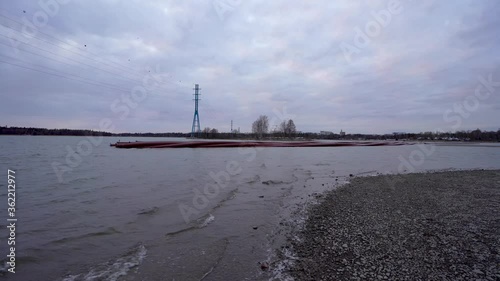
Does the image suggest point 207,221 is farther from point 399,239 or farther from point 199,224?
point 399,239

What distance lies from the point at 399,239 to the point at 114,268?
5922 millimetres

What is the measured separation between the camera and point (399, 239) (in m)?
6.11

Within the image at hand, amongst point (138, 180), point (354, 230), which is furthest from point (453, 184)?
point (138, 180)

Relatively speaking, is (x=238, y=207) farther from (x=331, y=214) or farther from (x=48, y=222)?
(x=48, y=222)

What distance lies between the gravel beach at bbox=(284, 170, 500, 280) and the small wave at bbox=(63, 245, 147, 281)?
2.95 m

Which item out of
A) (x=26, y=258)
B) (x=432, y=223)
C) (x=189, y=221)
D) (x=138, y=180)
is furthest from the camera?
(x=138, y=180)

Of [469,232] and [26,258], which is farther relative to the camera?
[469,232]

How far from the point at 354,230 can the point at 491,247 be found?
2626 millimetres

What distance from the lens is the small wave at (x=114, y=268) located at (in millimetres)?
4758

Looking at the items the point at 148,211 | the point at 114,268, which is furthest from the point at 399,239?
the point at 148,211

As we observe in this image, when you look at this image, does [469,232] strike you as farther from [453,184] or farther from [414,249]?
[453,184]

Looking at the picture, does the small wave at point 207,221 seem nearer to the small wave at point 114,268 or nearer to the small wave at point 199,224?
the small wave at point 199,224

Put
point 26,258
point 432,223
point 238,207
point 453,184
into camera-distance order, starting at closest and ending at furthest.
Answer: point 26,258, point 432,223, point 238,207, point 453,184

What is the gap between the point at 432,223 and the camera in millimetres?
7285
